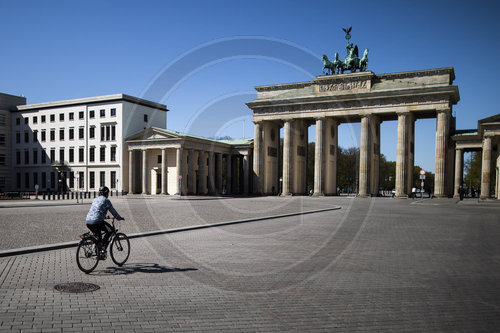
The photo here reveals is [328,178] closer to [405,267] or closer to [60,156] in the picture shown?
[60,156]

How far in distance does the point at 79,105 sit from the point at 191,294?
225 ft

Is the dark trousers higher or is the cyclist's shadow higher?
the dark trousers

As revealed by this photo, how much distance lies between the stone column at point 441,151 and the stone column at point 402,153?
399 centimetres

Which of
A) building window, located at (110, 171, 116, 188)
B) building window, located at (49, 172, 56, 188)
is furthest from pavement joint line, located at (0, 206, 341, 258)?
building window, located at (49, 172, 56, 188)

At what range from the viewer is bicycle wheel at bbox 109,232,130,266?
32.4ft

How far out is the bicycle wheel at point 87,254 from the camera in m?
9.15

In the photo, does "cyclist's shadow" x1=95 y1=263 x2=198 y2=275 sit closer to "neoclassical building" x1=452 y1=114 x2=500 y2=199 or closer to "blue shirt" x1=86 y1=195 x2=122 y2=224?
"blue shirt" x1=86 y1=195 x2=122 y2=224

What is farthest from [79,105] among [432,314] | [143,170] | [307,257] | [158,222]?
[432,314]

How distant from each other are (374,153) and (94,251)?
5393 cm

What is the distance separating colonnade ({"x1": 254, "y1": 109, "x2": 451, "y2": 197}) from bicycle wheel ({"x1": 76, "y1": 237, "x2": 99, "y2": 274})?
165 ft

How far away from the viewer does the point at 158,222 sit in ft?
63.7

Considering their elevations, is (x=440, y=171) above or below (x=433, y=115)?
below

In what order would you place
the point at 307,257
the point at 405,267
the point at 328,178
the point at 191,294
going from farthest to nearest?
the point at 328,178 < the point at 307,257 < the point at 405,267 < the point at 191,294

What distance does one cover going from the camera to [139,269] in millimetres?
9516
